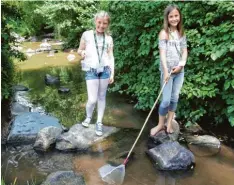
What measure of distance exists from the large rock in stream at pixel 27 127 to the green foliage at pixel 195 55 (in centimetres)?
171

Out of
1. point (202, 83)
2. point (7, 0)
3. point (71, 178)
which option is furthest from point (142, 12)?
point (71, 178)

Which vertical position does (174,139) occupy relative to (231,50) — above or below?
below

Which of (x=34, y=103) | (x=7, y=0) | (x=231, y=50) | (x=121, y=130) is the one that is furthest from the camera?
(x=34, y=103)

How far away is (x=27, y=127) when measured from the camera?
5246 mm

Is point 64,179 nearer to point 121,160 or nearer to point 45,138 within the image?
point 121,160

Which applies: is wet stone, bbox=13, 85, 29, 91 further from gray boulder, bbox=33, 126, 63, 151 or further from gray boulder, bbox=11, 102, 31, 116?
gray boulder, bbox=33, 126, 63, 151

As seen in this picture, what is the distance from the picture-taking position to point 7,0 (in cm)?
666

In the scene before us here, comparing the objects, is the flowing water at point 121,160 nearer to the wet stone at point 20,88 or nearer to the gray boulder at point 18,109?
the gray boulder at point 18,109

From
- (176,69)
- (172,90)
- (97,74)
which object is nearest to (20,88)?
(97,74)

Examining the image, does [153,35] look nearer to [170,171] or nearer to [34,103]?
[170,171]

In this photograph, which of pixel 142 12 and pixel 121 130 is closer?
pixel 121 130

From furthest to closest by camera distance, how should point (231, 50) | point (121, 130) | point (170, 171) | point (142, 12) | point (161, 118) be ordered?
1. point (142, 12)
2. point (121, 130)
3. point (161, 118)
4. point (231, 50)
5. point (170, 171)

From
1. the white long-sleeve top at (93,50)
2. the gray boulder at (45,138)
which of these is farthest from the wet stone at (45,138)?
the white long-sleeve top at (93,50)

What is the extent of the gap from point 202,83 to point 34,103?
3.70 m
